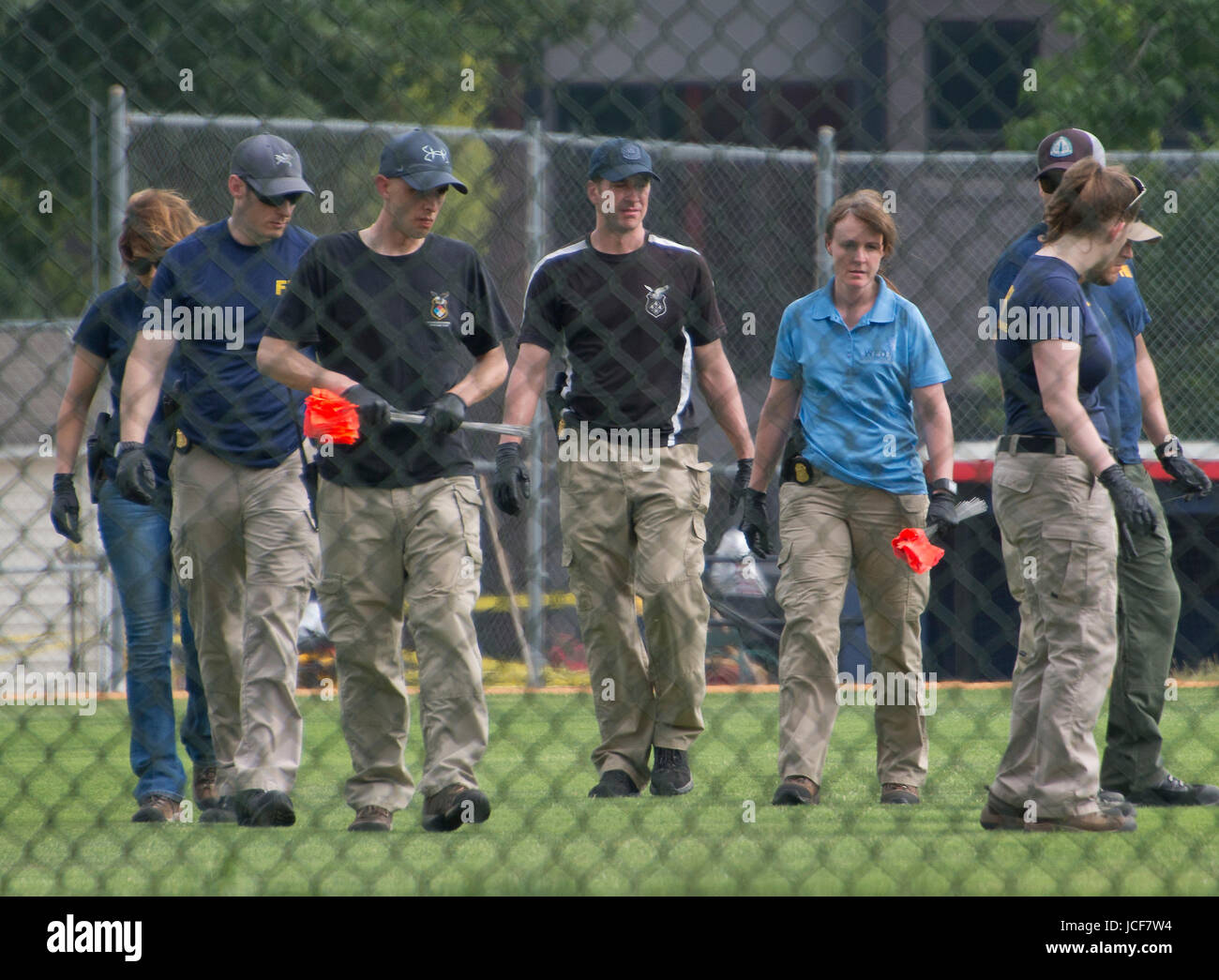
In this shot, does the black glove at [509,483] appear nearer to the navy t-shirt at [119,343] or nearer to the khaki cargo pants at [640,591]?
the khaki cargo pants at [640,591]

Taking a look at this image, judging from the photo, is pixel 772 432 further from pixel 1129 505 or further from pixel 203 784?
pixel 203 784

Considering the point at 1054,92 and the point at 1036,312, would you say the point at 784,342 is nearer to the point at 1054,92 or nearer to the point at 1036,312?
the point at 1036,312

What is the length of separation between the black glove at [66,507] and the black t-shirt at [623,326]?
4.72 ft

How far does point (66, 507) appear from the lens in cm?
474

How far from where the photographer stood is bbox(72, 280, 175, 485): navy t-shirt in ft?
15.2

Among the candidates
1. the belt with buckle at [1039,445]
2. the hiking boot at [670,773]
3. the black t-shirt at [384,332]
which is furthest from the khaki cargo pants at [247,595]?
the belt with buckle at [1039,445]

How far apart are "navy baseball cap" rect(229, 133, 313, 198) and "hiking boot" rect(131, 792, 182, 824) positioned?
171cm

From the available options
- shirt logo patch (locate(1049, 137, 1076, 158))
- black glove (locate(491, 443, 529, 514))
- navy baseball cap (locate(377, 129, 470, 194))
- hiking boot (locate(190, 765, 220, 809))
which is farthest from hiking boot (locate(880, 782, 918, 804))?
navy baseball cap (locate(377, 129, 470, 194))

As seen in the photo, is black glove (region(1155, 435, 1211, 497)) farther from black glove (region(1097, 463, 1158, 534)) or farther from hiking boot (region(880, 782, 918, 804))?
hiking boot (region(880, 782, 918, 804))

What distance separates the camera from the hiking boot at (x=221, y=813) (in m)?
4.34
